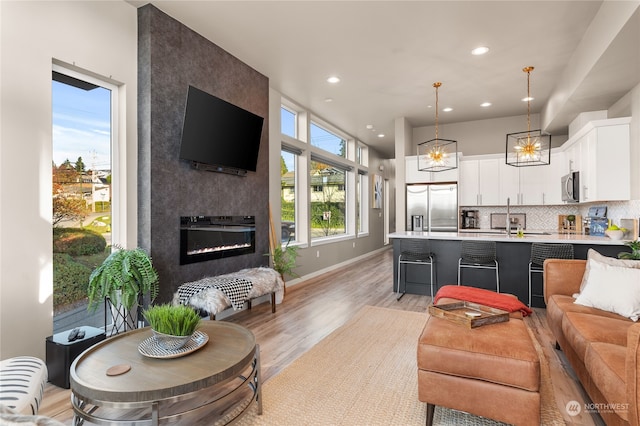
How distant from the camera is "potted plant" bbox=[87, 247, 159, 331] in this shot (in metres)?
2.66

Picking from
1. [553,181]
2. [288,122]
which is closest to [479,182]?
[553,181]

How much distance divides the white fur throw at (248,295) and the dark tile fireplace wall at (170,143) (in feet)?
0.92

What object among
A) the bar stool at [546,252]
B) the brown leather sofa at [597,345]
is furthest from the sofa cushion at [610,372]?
the bar stool at [546,252]

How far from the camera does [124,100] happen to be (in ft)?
10.4

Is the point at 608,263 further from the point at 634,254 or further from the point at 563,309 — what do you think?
the point at 634,254

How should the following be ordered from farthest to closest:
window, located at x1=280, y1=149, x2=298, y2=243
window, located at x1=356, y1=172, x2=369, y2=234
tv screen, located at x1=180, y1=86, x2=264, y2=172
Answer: window, located at x1=356, y1=172, x2=369, y2=234 < window, located at x1=280, y1=149, x2=298, y2=243 < tv screen, located at x1=180, y1=86, x2=264, y2=172

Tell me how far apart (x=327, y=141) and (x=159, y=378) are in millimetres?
6282

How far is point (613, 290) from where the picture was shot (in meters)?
2.56

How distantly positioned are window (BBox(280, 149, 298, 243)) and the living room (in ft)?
6.76

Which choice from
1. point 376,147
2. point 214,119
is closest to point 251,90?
point 214,119

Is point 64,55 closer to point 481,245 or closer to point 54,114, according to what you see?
point 54,114

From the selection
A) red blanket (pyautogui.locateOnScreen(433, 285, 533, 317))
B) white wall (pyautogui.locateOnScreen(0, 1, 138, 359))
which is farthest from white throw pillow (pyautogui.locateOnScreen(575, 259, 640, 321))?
white wall (pyautogui.locateOnScreen(0, 1, 138, 359))

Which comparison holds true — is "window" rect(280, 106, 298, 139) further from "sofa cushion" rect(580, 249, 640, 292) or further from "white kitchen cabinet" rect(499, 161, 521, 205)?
"sofa cushion" rect(580, 249, 640, 292)

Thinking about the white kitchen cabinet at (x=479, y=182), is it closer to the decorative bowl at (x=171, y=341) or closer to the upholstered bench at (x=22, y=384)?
the decorative bowl at (x=171, y=341)
